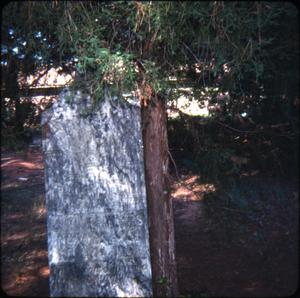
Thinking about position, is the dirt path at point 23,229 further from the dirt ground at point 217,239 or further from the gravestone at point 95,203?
the gravestone at point 95,203

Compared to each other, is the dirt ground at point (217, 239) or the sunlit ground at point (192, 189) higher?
the sunlit ground at point (192, 189)

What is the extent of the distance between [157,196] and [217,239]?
9.62ft

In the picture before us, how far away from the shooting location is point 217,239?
23.9 ft

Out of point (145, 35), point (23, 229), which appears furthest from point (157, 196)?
point (23, 229)

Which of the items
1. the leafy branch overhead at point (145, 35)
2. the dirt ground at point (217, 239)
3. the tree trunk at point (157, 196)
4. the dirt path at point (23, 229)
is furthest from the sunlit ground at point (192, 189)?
the dirt path at point (23, 229)

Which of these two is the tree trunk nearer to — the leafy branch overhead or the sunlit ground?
the leafy branch overhead

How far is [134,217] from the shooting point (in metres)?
4.36

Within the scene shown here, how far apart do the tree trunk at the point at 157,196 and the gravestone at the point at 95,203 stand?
376 mm

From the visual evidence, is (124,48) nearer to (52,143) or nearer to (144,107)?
(144,107)

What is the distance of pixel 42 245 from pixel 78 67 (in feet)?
13.8

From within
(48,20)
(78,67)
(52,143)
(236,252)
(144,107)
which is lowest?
(236,252)

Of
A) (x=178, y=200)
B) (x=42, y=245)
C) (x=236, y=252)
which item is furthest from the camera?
(x=178, y=200)

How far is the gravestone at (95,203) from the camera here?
435 centimetres

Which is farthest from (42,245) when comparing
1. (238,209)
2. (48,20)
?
(48,20)
